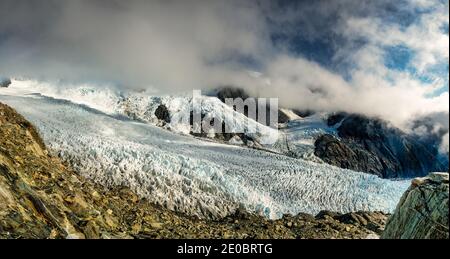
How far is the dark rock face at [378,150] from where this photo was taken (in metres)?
87.4

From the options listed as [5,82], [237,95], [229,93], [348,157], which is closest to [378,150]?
[348,157]

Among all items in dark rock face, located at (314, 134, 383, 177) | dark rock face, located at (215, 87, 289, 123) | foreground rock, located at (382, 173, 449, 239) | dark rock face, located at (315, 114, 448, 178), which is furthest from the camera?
dark rock face, located at (215, 87, 289, 123)

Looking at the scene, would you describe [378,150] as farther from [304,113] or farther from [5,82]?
[5,82]

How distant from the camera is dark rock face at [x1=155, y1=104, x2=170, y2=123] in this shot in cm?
6609

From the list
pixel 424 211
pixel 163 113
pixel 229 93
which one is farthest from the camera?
pixel 229 93

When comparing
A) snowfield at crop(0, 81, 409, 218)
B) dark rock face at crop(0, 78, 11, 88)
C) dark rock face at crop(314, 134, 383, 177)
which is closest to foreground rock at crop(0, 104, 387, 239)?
snowfield at crop(0, 81, 409, 218)

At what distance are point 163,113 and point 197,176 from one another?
4602cm

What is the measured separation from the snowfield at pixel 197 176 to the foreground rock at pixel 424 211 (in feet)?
37.5

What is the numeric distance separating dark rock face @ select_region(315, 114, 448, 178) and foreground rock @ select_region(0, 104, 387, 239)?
6007cm

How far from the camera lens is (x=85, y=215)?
13852mm

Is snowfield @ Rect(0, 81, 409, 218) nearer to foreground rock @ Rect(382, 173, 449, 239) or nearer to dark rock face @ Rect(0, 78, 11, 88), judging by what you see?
foreground rock @ Rect(382, 173, 449, 239)

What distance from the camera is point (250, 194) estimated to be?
78.4 ft

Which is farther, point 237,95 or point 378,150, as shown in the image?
point 237,95
